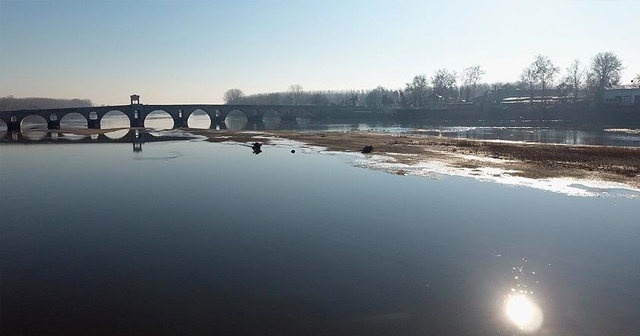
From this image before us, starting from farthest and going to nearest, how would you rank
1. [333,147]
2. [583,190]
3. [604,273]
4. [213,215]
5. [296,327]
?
[333,147] → [583,190] → [213,215] → [604,273] → [296,327]

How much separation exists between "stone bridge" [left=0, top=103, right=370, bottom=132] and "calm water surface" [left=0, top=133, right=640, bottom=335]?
293 ft

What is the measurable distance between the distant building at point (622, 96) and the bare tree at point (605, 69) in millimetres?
7215

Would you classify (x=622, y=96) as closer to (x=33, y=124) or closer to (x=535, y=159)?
(x=535, y=159)

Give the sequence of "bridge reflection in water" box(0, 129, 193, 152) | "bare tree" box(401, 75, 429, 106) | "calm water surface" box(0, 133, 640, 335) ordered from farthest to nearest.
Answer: "bare tree" box(401, 75, 429, 106) < "bridge reflection in water" box(0, 129, 193, 152) < "calm water surface" box(0, 133, 640, 335)

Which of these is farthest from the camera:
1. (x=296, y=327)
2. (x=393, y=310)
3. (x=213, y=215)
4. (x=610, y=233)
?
(x=213, y=215)

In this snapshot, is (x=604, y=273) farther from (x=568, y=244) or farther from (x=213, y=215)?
(x=213, y=215)

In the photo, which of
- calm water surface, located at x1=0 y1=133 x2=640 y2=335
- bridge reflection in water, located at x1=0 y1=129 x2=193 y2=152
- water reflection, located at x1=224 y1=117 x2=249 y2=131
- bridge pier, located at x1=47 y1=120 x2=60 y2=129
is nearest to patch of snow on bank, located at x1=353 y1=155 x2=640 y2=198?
calm water surface, located at x1=0 y1=133 x2=640 y2=335

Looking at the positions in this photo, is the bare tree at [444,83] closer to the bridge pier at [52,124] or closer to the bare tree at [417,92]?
the bare tree at [417,92]

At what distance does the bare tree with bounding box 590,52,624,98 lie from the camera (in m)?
116

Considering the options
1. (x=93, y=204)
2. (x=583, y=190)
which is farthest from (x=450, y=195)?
(x=93, y=204)

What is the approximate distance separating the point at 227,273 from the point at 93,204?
39.3ft

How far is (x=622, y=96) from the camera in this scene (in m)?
105

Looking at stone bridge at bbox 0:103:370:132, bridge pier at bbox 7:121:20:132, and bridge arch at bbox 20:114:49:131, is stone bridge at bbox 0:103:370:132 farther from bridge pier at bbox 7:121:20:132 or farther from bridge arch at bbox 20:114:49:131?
bridge arch at bbox 20:114:49:131

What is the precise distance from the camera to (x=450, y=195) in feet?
71.5
